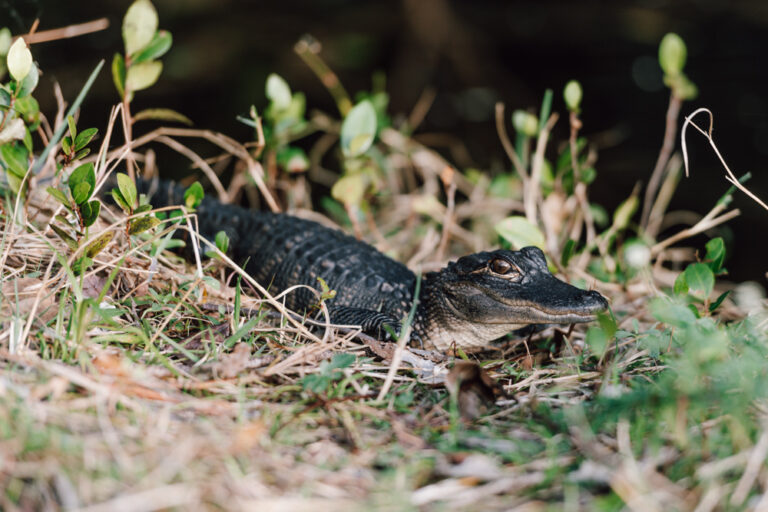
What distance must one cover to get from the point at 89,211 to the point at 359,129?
173cm

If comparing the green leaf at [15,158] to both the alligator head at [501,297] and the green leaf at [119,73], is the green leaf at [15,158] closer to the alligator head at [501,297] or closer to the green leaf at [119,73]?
the green leaf at [119,73]

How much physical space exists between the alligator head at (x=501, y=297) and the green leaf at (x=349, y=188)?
0.90m

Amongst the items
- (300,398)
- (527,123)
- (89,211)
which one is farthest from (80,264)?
(527,123)

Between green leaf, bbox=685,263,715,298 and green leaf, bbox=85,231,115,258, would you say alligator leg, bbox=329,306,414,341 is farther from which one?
green leaf, bbox=685,263,715,298

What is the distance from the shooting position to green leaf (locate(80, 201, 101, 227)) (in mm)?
2785

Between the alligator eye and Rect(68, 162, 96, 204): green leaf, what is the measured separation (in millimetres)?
1902

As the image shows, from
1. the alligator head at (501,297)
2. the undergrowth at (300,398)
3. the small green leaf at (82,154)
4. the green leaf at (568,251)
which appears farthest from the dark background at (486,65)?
the small green leaf at (82,154)

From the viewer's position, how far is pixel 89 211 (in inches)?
111

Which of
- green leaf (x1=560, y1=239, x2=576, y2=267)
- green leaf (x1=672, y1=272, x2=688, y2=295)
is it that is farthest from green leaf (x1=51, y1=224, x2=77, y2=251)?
green leaf (x1=672, y1=272, x2=688, y2=295)

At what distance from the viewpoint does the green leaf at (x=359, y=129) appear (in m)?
4.01

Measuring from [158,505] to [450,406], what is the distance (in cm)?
104

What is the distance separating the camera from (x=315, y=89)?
435 inches

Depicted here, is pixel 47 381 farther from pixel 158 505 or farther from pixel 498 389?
pixel 498 389

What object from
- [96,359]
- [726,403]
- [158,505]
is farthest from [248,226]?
[726,403]
